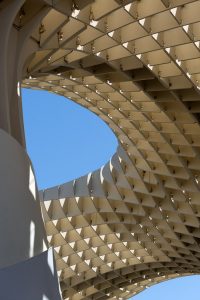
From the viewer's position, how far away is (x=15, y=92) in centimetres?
1981

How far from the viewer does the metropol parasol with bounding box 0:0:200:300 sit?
636 inches

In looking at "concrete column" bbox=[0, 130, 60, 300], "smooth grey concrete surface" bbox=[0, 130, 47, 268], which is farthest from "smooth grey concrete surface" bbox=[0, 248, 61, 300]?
"smooth grey concrete surface" bbox=[0, 130, 47, 268]

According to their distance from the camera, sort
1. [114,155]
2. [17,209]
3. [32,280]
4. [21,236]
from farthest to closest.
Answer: [114,155]
[17,209]
[21,236]
[32,280]

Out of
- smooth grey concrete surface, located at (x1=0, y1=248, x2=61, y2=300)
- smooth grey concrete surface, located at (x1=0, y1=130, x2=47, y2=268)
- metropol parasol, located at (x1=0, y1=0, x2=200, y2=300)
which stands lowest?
Result: smooth grey concrete surface, located at (x1=0, y1=248, x2=61, y2=300)

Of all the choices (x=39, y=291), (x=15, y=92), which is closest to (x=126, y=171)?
(x=15, y=92)

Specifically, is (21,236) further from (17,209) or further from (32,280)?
(32,280)

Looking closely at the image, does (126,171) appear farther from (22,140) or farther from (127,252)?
(22,140)

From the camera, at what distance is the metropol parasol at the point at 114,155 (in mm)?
16156

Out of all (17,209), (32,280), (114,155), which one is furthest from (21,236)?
(114,155)

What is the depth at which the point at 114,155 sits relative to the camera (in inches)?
2084

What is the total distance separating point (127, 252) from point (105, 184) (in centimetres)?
1411

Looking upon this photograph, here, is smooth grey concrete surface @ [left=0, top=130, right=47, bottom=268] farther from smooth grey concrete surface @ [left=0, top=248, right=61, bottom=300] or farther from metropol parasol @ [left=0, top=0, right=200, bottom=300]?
smooth grey concrete surface @ [left=0, top=248, right=61, bottom=300]

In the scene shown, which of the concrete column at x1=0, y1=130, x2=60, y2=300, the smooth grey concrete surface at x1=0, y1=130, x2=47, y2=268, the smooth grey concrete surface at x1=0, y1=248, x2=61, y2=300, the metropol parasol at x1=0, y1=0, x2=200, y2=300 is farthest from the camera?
the metropol parasol at x1=0, y1=0, x2=200, y2=300

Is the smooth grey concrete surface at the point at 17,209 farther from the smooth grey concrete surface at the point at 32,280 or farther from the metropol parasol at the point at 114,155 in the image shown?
the smooth grey concrete surface at the point at 32,280
